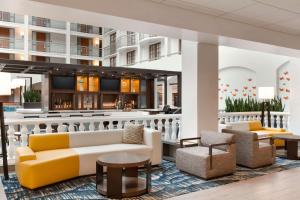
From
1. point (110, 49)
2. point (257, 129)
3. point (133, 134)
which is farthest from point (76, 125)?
point (110, 49)

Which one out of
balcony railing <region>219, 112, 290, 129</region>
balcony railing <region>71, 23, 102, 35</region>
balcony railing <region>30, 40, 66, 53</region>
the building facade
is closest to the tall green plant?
balcony railing <region>219, 112, 290, 129</region>

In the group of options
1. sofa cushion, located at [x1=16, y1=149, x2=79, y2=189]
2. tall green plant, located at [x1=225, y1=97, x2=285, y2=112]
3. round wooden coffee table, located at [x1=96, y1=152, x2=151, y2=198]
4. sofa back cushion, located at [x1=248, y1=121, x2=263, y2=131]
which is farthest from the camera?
tall green plant, located at [x1=225, y1=97, x2=285, y2=112]

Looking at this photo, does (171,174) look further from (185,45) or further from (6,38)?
(6,38)

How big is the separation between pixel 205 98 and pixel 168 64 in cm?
939

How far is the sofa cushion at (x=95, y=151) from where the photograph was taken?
4.50 metres

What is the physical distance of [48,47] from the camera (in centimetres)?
1959

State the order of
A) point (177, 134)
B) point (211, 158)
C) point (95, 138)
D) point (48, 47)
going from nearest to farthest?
point (211, 158), point (95, 138), point (177, 134), point (48, 47)

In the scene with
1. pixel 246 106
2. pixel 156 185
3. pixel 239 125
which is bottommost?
pixel 156 185

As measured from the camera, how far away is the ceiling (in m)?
4.36

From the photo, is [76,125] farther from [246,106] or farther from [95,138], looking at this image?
[246,106]

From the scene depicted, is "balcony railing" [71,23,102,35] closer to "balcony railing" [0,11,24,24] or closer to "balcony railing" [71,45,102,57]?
"balcony railing" [71,45,102,57]

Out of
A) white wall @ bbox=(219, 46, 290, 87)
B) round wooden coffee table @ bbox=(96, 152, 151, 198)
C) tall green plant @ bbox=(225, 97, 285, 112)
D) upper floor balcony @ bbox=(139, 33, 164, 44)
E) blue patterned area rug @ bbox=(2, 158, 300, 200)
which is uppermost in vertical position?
upper floor balcony @ bbox=(139, 33, 164, 44)

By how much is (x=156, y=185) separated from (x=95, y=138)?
160 centimetres

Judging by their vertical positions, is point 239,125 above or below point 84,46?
below
